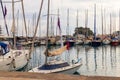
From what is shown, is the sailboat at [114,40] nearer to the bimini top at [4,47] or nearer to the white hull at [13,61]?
the white hull at [13,61]

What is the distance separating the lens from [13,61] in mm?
27797

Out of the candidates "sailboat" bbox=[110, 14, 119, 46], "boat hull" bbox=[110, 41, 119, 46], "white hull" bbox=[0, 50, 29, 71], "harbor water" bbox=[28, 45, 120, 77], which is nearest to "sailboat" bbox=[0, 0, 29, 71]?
"white hull" bbox=[0, 50, 29, 71]

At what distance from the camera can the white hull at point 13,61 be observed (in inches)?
1053

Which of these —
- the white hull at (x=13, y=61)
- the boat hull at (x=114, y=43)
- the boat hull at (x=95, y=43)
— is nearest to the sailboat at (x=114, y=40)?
the boat hull at (x=114, y=43)

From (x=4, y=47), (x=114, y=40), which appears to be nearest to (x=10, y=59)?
(x=4, y=47)

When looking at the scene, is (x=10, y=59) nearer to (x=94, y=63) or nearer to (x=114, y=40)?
(x=94, y=63)

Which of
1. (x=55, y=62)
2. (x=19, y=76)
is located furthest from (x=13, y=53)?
(x=19, y=76)

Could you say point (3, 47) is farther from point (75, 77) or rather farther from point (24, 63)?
point (75, 77)

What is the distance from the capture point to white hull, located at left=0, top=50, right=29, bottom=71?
26.7 metres

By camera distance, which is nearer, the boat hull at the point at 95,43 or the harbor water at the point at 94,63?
the harbor water at the point at 94,63

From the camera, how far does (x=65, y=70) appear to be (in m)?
27.1

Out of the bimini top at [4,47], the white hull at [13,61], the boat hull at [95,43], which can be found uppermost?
the bimini top at [4,47]

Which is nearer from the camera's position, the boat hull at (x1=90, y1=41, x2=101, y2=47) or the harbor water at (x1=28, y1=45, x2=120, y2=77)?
the harbor water at (x1=28, y1=45, x2=120, y2=77)

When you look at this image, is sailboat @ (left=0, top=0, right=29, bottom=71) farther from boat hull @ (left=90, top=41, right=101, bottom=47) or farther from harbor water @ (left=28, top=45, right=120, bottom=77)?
boat hull @ (left=90, top=41, right=101, bottom=47)
